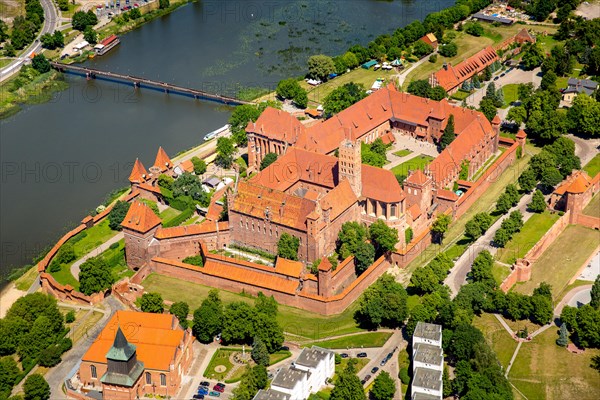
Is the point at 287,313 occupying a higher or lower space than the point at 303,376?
lower

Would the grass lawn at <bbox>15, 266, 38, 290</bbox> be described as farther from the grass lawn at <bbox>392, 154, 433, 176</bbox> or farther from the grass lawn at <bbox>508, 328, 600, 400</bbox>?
the grass lawn at <bbox>508, 328, 600, 400</bbox>

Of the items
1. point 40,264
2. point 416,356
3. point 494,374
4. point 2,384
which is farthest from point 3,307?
point 494,374

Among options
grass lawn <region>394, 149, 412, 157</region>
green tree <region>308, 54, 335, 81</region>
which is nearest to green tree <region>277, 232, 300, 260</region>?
grass lawn <region>394, 149, 412, 157</region>

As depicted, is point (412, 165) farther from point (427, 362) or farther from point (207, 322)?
point (427, 362)

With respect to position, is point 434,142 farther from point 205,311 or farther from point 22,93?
point 22,93

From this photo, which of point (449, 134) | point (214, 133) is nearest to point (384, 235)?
point (449, 134)
